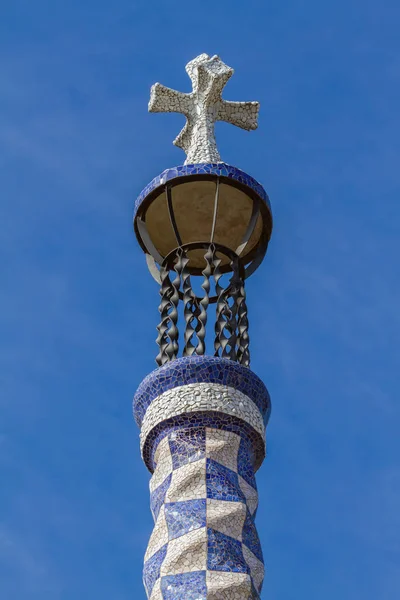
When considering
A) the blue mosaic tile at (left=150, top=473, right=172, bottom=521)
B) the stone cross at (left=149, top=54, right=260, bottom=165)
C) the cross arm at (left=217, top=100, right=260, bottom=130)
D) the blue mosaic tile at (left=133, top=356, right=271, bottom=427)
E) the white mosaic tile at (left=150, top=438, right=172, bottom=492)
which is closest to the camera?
the blue mosaic tile at (left=150, top=473, right=172, bottom=521)

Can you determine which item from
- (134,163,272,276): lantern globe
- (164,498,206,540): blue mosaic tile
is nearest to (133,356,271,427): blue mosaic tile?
(164,498,206,540): blue mosaic tile

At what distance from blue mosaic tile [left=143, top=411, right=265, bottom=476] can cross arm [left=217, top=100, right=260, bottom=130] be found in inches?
109

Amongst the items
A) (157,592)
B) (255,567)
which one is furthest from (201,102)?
(157,592)

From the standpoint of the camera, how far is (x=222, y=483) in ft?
24.0

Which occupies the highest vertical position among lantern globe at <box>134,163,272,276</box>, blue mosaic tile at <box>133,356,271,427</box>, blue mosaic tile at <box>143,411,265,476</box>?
lantern globe at <box>134,163,272,276</box>

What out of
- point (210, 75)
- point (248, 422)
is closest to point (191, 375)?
point (248, 422)

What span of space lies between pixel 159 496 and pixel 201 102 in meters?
3.27

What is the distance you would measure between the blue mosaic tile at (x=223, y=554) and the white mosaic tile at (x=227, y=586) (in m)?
0.05

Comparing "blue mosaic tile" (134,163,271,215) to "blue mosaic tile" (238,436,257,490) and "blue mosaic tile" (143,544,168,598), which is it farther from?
"blue mosaic tile" (143,544,168,598)

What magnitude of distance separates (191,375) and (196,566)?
1320 millimetres

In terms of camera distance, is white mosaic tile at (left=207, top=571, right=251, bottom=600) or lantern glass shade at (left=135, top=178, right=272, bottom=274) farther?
lantern glass shade at (left=135, top=178, right=272, bottom=274)

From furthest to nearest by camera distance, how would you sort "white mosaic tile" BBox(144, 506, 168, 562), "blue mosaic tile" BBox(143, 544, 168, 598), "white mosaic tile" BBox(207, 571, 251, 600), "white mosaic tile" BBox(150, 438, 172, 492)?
"white mosaic tile" BBox(150, 438, 172, 492)
"white mosaic tile" BBox(144, 506, 168, 562)
"blue mosaic tile" BBox(143, 544, 168, 598)
"white mosaic tile" BBox(207, 571, 251, 600)

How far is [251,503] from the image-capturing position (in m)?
7.48

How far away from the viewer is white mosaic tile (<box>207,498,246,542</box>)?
7078mm
